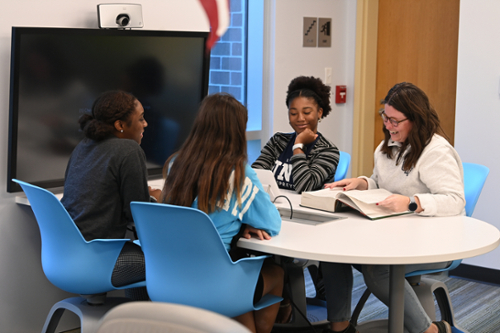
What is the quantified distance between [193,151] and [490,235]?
3.54 ft

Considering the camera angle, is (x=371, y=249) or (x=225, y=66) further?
(x=225, y=66)

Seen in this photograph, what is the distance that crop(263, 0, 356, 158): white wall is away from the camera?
4059 mm

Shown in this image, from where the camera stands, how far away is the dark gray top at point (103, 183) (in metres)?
2.28

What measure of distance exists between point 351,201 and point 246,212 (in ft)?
1.78

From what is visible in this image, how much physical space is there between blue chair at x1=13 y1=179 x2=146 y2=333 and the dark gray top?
10 centimetres

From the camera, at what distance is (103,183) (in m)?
2.28

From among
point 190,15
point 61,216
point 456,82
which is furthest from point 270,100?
point 61,216

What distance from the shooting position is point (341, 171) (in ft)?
10.3

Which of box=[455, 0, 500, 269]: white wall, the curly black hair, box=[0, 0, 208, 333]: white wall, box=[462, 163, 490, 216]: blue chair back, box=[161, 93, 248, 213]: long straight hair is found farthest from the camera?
box=[455, 0, 500, 269]: white wall

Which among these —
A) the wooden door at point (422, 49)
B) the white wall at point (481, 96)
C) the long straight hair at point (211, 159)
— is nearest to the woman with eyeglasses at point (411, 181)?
the long straight hair at point (211, 159)

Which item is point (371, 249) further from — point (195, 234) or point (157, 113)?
point (157, 113)

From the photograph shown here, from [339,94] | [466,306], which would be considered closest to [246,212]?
[466,306]

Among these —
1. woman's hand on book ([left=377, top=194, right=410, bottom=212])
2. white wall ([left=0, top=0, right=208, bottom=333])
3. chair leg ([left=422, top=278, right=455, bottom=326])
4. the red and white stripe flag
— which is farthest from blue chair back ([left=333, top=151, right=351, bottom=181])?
white wall ([left=0, top=0, right=208, bottom=333])

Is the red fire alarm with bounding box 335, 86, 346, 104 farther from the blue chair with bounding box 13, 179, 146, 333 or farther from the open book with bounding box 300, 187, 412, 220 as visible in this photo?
the blue chair with bounding box 13, 179, 146, 333
